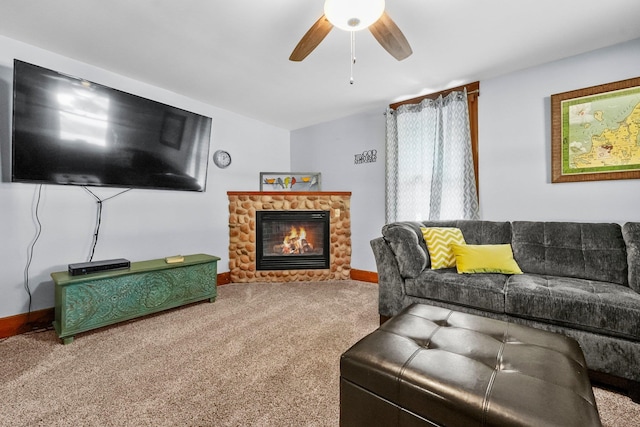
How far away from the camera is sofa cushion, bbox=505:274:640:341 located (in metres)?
1.44

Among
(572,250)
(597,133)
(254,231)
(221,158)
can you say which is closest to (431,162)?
(597,133)

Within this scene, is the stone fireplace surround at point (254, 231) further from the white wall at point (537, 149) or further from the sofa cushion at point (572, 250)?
the sofa cushion at point (572, 250)

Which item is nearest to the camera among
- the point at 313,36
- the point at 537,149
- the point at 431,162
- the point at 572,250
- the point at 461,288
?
the point at 313,36

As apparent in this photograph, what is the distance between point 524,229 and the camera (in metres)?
2.32

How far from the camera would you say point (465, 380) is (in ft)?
2.83

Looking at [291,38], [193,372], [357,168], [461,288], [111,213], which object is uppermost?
[291,38]

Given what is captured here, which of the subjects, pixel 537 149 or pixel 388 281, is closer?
pixel 388 281

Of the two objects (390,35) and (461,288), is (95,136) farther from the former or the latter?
(461,288)

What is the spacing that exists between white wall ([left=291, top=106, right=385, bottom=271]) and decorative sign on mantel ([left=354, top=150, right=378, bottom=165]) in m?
0.04

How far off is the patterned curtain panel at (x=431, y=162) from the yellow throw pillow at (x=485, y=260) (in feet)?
2.42

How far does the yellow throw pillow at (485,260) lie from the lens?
208cm

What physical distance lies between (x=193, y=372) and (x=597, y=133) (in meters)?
3.56

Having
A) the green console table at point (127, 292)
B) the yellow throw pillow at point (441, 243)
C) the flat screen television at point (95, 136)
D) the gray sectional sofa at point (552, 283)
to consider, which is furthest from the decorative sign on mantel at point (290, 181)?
the yellow throw pillow at point (441, 243)

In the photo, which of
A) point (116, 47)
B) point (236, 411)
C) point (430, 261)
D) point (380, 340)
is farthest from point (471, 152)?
point (116, 47)
